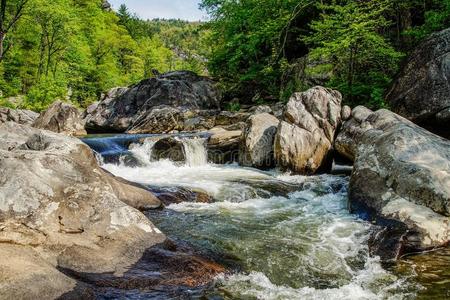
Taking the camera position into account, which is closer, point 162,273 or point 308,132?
point 162,273

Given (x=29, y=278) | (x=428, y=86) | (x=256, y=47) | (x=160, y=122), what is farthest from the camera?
(x=256, y=47)

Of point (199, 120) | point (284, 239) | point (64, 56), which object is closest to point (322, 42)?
point (199, 120)

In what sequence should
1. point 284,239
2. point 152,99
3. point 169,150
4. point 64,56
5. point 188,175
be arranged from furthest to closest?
1. point 64,56
2. point 152,99
3. point 169,150
4. point 188,175
5. point 284,239

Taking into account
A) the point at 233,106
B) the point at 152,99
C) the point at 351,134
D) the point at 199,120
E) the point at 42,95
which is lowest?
the point at 351,134

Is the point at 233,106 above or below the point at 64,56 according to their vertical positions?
below

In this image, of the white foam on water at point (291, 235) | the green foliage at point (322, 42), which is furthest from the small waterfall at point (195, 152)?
the green foliage at point (322, 42)

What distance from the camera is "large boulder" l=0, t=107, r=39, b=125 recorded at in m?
22.8

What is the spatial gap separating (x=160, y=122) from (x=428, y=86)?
15.8m

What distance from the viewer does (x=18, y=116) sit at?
23953mm

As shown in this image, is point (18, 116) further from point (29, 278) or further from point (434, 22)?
point (434, 22)

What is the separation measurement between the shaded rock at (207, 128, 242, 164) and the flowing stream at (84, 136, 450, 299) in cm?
253

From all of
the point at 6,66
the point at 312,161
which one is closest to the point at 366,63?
the point at 312,161

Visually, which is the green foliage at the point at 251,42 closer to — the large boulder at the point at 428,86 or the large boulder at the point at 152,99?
the large boulder at the point at 152,99

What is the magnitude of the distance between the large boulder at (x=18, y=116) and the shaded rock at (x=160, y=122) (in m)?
6.66
